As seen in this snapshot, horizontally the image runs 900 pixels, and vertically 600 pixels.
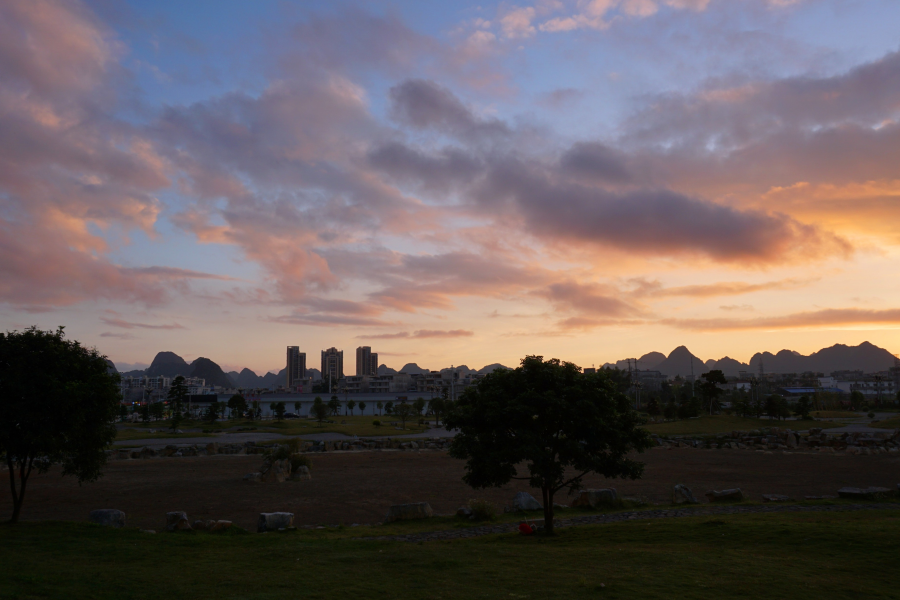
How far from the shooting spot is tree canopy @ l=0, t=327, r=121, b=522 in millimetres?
18969

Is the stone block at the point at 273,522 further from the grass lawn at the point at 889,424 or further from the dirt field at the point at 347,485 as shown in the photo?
the grass lawn at the point at 889,424

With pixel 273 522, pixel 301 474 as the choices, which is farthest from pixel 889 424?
pixel 273 522

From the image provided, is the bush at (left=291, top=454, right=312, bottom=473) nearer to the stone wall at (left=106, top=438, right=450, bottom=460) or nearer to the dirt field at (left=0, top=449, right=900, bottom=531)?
the dirt field at (left=0, top=449, right=900, bottom=531)

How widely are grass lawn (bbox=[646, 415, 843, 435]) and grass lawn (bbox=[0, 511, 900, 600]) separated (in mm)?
67051

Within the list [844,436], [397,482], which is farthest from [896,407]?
[397,482]

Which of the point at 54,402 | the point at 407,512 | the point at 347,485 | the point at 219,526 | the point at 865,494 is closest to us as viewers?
the point at 54,402

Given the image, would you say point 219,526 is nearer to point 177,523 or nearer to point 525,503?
point 177,523

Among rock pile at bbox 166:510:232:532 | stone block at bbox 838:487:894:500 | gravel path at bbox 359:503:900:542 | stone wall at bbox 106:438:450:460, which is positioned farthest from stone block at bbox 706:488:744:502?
stone wall at bbox 106:438:450:460

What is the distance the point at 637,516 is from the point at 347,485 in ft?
63.3

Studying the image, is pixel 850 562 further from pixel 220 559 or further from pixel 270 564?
pixel 220 559

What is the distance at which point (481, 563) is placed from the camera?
15.0 meters

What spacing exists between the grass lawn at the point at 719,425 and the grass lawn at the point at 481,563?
220 ft

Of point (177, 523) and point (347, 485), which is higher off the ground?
point (177, 523)

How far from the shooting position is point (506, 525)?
22.2m
